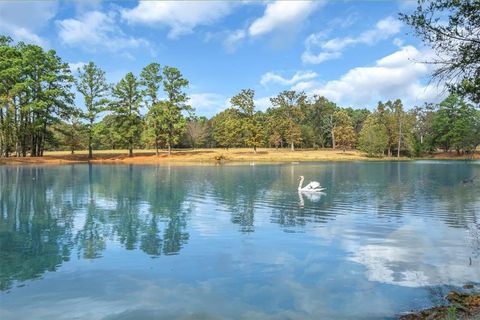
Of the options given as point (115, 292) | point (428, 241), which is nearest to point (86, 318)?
point (115, 292)

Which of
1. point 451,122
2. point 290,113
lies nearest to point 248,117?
point 290,113

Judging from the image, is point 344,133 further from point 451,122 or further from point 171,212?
point 171,212

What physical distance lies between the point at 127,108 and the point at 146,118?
422cm

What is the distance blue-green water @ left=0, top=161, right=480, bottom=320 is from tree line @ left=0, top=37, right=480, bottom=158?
39273 mm

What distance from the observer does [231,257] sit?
48.3ft

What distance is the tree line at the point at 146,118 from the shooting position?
73500 millimetres

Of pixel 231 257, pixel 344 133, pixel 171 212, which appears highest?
pixel 344 133

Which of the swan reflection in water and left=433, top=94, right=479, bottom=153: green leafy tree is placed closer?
the swan reflection in water

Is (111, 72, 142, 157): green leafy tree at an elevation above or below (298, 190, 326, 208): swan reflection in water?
above

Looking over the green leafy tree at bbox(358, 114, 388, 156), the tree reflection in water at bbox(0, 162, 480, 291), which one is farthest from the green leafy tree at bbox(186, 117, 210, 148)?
the tree reflection in water at bbox(0, 162, 480, 291)

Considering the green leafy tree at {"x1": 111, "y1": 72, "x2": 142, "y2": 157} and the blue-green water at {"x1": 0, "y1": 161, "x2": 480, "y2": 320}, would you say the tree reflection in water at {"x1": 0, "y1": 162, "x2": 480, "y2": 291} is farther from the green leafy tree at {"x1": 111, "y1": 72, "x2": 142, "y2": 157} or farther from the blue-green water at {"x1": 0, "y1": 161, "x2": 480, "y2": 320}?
the green leafy tree at {"x1": 111, "y1": 72, "x2": 142, "y2": 157}

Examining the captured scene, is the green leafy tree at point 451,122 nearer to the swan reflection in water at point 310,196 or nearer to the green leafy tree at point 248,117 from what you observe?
the green leafy tree at point 248,117

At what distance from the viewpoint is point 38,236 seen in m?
17.6

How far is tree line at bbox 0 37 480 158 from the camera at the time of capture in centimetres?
7350
